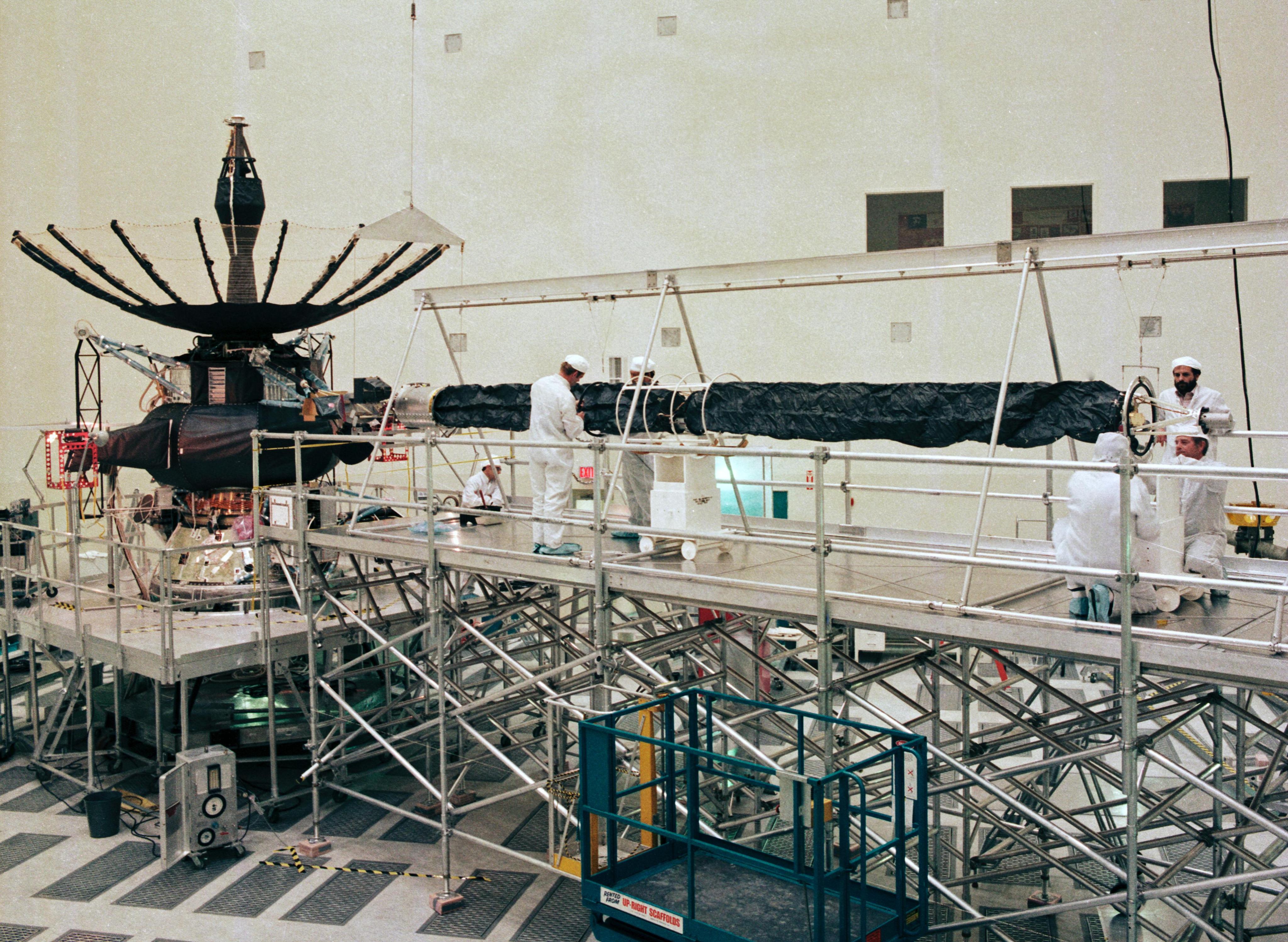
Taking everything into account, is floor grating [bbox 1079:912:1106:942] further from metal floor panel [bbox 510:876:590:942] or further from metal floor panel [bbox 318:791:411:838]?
metal floor panel [bbox 318:791:411:838]

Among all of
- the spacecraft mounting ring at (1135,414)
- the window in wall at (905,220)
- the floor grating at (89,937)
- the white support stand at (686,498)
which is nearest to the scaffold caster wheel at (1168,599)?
the spacecraft mounting ring at (1135,414)

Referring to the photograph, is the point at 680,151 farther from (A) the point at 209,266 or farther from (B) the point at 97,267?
(B) the point at 97,267

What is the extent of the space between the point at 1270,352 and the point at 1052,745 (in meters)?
10.8

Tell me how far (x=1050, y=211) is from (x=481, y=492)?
9854 millimetres

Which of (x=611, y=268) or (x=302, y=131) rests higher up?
(x=302, y=131)

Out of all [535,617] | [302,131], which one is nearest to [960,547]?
[535,617]

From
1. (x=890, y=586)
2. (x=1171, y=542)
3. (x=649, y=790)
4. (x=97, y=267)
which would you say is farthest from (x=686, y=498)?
(x=97, y=267)

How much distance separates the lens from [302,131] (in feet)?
62.1

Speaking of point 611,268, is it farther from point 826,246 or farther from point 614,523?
point 614,523

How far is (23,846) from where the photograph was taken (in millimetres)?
10695

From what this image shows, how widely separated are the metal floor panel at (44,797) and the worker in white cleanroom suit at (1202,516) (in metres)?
11.7

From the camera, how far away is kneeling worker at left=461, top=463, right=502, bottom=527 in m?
11.5

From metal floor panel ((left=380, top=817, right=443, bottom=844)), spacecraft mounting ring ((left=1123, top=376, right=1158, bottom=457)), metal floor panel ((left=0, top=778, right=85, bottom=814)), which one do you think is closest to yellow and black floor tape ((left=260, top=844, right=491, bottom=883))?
metal floor panel ((left=380, top=817, right=443, bottom=844))

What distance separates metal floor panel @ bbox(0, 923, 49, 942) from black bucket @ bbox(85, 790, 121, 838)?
169cm
